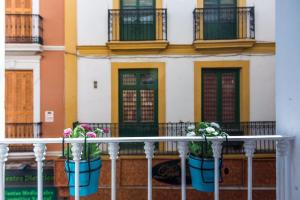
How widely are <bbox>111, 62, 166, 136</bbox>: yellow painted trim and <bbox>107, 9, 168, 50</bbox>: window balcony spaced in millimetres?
315

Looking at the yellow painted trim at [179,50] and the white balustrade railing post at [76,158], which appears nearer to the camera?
the white balustrade railing post at [76,158]

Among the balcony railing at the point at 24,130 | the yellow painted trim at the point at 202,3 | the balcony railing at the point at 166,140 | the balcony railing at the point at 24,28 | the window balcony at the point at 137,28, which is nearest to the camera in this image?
the balcony railing at the point at 166,140

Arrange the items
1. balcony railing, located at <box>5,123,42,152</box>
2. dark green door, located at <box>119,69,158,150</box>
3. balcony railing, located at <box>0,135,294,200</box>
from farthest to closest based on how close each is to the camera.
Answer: dark green door, located at <box>119,69,158,150</box> < balcony railing, located at <box>5,123,42,152</box> < balcony railing, located at <box>0,135,294,200</box>

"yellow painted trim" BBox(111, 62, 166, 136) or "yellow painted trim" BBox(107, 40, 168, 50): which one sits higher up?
"yellow painted trim" BBox(107, 40, 168, 50)

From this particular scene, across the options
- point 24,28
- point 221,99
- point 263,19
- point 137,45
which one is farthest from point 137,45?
point 263,19

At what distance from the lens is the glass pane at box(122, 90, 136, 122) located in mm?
5309

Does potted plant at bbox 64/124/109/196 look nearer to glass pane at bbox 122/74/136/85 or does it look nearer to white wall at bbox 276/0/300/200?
white wall at bbox 276/0/300/200

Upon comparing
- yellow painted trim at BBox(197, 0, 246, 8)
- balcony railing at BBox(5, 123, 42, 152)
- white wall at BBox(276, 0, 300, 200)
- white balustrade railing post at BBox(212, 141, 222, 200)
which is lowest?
balcony railing at BBox(5, 123, 42, 152)

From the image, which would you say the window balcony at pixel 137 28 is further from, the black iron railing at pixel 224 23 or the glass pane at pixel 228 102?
the glass pane at pixel 228 102

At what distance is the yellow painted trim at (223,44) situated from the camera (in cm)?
538

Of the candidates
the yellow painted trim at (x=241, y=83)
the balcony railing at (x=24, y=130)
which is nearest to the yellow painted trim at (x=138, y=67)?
the yellow painted trim at (x=241, y=83)

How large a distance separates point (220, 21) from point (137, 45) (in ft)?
5.41

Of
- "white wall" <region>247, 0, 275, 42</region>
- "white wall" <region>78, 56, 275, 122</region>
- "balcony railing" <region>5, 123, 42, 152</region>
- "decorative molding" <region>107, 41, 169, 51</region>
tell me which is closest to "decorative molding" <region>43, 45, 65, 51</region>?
"white wall" <region>78, 56, 275, 122</region>

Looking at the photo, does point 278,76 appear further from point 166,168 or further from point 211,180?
point 166,168
